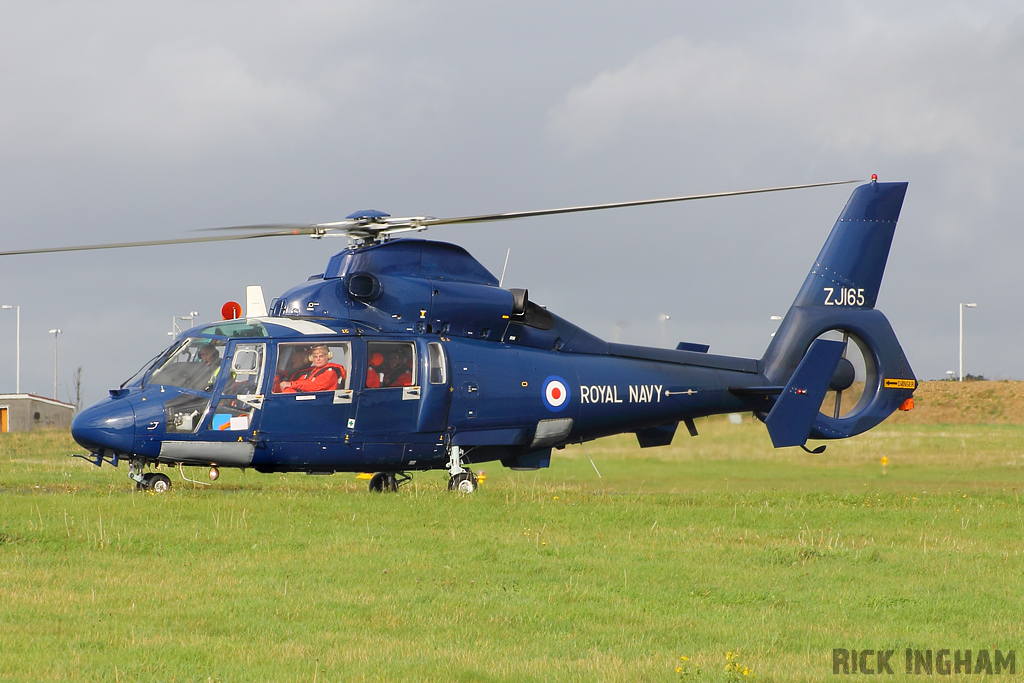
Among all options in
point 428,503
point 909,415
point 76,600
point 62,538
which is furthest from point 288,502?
point 909,415

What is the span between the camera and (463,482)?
19656 mm

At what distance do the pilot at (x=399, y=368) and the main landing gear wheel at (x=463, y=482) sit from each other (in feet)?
6.36

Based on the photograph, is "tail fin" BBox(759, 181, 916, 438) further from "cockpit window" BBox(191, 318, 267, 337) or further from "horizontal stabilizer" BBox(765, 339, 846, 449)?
"cockpit window" BBox(191, 318, 267, 337)

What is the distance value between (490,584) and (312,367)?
8282 millimetres

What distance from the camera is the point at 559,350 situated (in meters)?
21.7

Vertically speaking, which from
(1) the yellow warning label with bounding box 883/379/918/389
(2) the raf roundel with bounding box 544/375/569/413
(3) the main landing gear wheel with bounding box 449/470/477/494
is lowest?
(3) the main landing gear wheel with bounding box 449/470/477/494

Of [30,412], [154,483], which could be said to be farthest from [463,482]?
[30,412]

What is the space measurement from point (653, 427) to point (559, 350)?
109 inches

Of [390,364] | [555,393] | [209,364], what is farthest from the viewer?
[555,393]

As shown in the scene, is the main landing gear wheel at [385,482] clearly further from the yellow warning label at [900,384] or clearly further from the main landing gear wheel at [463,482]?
the yellow warning label at [900,384]

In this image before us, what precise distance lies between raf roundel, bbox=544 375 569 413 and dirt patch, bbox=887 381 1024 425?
5493 centimetres

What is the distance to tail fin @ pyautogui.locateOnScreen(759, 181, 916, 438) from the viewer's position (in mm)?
24094

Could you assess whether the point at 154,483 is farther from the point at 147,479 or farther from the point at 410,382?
the point at 410,382

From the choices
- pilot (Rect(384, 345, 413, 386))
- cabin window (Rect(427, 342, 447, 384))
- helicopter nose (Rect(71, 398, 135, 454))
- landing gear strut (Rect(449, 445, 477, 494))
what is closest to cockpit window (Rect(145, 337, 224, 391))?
helicopter nose (Rect(71, 398, 135, 454))
